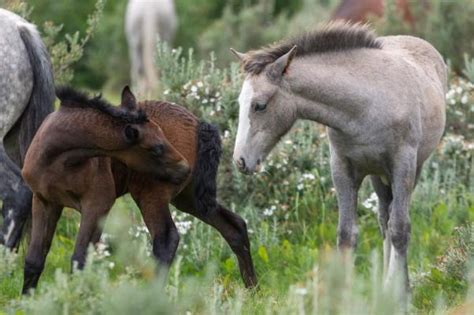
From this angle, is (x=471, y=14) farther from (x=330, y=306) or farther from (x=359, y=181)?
(x=330, y=306)

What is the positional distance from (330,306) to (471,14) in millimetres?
8670

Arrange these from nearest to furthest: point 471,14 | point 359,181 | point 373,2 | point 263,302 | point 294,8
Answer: point 263,302, point 359,181, point 471,14, point 373,2, point 294,8

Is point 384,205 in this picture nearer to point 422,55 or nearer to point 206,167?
point 422,55

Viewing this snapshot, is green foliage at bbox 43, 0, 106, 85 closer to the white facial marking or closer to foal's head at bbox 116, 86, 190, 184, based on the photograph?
foal's head at bbox 116, 86, 190, 184

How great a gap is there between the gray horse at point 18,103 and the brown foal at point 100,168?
3.46ft

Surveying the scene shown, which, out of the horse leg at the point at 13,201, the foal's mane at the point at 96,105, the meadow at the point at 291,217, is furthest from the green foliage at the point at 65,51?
the foal's mane at the point at 96,105

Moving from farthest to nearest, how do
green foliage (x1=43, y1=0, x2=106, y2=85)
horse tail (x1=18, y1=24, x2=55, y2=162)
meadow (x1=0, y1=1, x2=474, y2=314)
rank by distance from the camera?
green foliage (x1=43, y1=0, x2=106, y2=85)
horse tail (x1=18, y1=24, x2=55, y2=162)
meadow (x1=0, y1=1, x2=474, y2=314)

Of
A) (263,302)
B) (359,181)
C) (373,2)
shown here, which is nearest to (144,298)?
(263,302)

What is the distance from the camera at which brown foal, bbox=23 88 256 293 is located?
617cm

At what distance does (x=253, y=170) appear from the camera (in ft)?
20.6

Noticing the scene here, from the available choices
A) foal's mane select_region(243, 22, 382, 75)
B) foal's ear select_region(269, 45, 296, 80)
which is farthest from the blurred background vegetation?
foal's ear select_region(269, 45, 296, 80)

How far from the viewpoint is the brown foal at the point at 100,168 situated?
20.2ft

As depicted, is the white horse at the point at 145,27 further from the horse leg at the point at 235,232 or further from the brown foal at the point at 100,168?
the brown foal at the point at 100,168

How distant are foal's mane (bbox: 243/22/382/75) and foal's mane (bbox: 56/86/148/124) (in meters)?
0.63
